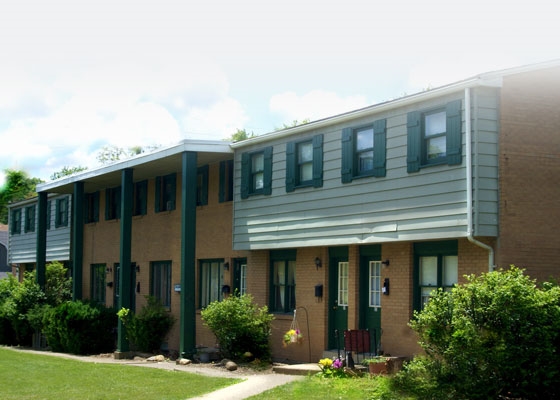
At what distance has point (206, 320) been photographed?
20391 mm

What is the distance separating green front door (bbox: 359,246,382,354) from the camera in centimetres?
1798

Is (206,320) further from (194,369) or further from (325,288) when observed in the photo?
(325,288)

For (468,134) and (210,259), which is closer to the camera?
(468,134)

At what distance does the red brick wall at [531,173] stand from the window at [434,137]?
84 centimetres

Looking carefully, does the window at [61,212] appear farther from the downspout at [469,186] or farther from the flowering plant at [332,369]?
the downspout at [469,186]

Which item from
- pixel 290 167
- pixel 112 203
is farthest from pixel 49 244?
pixel 290 167

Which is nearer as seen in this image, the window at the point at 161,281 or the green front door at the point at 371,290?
the green front door at the point at 371,290

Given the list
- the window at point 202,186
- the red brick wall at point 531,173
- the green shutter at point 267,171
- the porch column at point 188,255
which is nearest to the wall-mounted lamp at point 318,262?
the green shutter at point 267,171

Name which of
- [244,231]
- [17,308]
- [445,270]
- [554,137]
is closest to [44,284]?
[17,308]

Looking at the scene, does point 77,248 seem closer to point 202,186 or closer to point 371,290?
point 202,186

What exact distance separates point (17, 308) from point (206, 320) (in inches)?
484

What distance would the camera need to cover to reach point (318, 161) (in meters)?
19.3

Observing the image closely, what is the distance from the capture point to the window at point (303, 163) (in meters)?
19.3

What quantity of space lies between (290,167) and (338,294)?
3244mm
